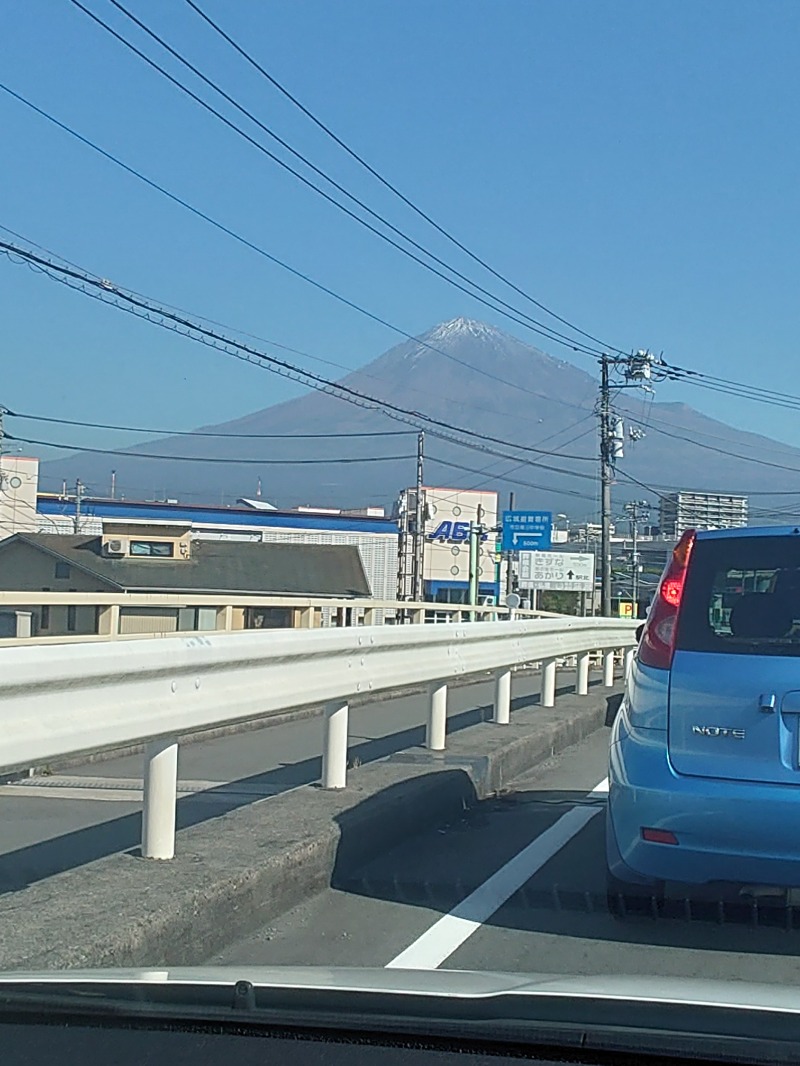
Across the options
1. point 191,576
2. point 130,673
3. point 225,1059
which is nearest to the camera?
point 225,1059

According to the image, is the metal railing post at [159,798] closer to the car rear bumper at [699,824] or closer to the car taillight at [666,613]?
the car rear bumper at [699,824]

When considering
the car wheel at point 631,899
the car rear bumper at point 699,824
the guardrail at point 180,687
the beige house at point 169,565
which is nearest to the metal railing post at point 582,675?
the guardrail at point 180,687

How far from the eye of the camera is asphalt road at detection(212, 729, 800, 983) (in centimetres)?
496

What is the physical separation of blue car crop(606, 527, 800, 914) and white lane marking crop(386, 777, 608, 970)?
2.14 ft

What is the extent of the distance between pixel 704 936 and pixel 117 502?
95.6m

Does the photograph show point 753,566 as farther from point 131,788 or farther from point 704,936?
point 131,788

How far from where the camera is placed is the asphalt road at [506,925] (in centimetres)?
496

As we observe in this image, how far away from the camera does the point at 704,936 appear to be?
541 cm

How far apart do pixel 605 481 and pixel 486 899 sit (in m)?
36.7

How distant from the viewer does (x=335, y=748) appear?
23.4 feet

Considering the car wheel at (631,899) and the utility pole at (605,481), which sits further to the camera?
the utility pole at (605,481)

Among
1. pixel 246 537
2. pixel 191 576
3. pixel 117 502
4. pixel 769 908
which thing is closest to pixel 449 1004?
pixel 769 908

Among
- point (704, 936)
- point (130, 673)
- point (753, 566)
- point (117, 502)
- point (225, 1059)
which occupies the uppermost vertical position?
point (117, 502)

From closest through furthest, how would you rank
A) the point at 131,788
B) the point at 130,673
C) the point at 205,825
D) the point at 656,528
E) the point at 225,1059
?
the point at 225,1059 < the point at 130,673 < the point at 205,825 < the point at 131,788 < the point at 656,528
